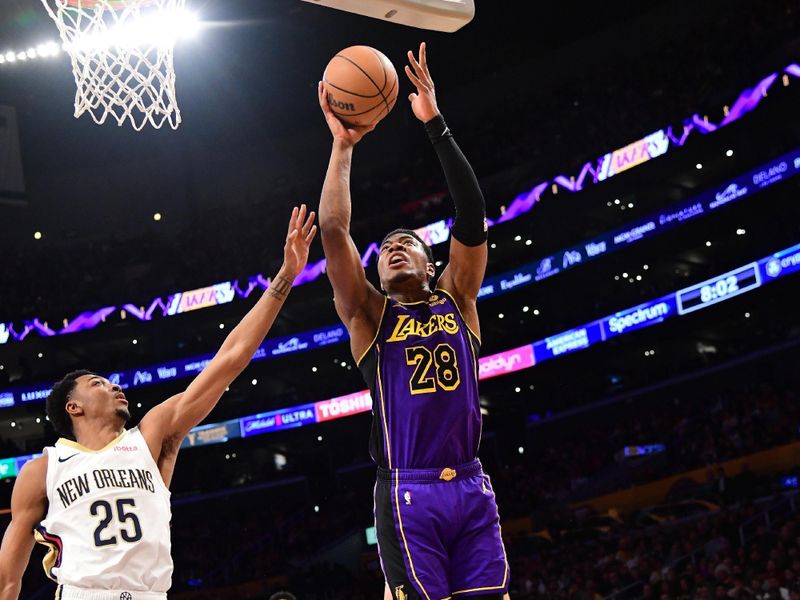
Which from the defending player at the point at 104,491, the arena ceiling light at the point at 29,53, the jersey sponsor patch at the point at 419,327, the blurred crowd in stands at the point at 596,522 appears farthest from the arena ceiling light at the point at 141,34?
the blurred crowd in stands at the point at 596,522

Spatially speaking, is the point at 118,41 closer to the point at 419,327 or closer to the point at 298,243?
the point at 298,243

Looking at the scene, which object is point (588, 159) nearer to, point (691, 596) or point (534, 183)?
point (534, 183)

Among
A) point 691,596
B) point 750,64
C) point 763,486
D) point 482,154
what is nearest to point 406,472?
point 691,596

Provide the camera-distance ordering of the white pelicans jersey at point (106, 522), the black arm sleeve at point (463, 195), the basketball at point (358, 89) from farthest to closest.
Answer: the basketball at point (358, 89)
the black arm sleeve at point (463, 195)
the white pelicans jersey at point (106, 522)

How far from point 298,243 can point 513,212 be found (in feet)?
70.2

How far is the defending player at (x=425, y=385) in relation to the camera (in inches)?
148

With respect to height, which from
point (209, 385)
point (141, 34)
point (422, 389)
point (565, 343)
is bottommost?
point (422, 389)

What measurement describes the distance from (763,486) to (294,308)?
17.9m

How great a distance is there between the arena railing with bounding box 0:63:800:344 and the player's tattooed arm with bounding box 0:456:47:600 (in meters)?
19.9

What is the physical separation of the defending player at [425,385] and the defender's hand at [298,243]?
32 cm

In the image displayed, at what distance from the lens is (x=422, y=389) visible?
395 cm

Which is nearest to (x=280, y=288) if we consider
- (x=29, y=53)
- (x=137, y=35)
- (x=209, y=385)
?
(x=209, y=385)

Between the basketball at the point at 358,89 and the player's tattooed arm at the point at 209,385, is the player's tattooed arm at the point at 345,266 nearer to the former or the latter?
the player's tattooed arm at the point at 209,385

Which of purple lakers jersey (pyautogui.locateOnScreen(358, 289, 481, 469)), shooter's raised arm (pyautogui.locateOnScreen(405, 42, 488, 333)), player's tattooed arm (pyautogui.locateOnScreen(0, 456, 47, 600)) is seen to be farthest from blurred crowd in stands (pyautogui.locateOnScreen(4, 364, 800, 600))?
player's tattooed arm (pyautogui.locateOnScreen(0, 456, 47, 600))
